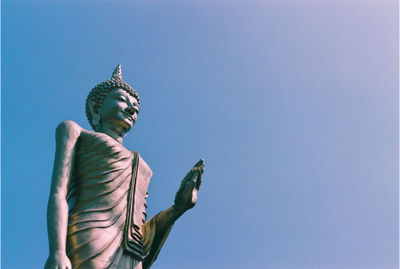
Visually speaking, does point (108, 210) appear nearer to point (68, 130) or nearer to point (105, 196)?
point (105, 196)

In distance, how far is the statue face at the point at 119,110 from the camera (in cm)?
872

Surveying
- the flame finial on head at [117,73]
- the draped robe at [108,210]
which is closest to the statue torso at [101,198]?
the draped robe at [108,210]

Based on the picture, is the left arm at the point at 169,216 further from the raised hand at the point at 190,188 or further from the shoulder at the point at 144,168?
the shoulder at the point at 144,168

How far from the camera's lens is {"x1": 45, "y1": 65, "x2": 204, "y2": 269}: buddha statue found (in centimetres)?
696

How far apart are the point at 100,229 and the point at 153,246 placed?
1285 mm

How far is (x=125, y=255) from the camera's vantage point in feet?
24.3

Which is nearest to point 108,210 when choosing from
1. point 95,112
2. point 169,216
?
point 169,216

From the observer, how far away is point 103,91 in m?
9.01

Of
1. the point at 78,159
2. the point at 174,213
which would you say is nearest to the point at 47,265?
the point at 78,159

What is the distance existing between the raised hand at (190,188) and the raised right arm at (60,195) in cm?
162

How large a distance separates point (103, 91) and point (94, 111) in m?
0.34

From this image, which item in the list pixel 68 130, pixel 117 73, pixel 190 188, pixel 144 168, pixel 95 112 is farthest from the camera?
pixel 117 73

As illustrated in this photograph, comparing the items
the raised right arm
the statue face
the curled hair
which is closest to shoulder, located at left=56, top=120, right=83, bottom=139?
the raised right arm

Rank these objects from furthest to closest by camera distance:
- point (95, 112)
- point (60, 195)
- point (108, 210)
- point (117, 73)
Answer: point (117, 73) → point (95, 112) → point (108, 210) → point (60, 195)
